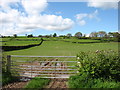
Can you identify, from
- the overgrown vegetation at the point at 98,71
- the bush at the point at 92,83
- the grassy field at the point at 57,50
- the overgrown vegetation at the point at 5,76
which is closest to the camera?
the bush at the point at 92,83

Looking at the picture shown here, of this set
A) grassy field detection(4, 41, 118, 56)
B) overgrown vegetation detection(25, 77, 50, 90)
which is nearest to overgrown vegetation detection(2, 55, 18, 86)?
overgrown vegetation detection(25, 77, 50, 90)

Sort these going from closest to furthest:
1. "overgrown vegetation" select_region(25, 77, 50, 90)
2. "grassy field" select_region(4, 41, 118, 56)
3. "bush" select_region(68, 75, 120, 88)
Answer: "bush" select_region(68, 75, 120, 88) < "overgrown vegetation" select_region(25, 77, 50, 90) < "grassy field" select_region(4, 41, 118, 56)

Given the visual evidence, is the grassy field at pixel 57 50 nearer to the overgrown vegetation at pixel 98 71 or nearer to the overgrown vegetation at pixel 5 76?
the overgrown vegetation at pixel 5 76

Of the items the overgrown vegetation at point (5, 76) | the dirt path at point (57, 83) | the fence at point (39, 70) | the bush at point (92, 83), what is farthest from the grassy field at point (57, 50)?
the bush at point (92, 83)

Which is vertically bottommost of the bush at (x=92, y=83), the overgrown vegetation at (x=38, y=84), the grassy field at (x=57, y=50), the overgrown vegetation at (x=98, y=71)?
the grassy field at (x=57, y=50)

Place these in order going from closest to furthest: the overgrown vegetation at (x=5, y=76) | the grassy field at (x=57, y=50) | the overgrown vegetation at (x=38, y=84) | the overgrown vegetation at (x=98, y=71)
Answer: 1. the overgrown vegetation at (x=38, y=84)
2. the overgrown vegetation at (x=98, y=71)
3. the overgrown vegetation at (x=5, y=76)
4. the grassy field at (x=57, y=50)

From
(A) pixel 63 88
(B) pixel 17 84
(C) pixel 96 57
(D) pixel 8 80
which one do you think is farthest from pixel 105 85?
(D) pixel 8 80

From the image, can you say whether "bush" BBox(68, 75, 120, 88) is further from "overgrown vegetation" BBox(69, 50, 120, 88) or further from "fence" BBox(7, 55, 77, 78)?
"fence" BBox(7, 55, 77, 78)

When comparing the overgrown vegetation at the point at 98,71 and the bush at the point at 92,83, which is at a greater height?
the overgrown vegetation at the point at 98,71

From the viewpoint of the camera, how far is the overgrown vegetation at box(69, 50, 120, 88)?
428 centimetres

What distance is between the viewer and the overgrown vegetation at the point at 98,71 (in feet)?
14.0

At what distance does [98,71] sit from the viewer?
4406 mm

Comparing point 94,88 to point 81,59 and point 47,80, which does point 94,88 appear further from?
point 47,80

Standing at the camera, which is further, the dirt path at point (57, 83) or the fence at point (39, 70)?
the fence at point (39, 70)
